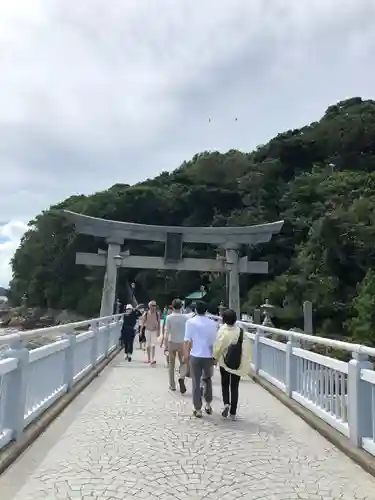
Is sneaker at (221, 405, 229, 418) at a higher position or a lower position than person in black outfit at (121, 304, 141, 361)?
lower

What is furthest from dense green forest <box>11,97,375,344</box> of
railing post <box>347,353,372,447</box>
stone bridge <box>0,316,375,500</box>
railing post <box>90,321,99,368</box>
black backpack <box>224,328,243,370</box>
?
railing post <box>347,353,372,447</box>

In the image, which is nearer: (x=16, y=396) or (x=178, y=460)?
(x=178, y=460)

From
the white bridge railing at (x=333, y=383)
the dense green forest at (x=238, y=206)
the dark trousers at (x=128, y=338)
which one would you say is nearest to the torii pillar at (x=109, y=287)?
the dark trousers at (x=128, y=338)

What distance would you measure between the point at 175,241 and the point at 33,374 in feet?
72.8

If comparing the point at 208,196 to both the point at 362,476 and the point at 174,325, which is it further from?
the point at 362,476

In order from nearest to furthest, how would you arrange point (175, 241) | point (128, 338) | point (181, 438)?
1. point (181, 438)
2. point (128, 338)
3. point (175, 241)

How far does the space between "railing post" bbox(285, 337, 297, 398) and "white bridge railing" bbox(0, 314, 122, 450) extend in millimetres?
3344

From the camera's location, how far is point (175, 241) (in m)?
28.1

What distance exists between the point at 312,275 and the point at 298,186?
1911cm

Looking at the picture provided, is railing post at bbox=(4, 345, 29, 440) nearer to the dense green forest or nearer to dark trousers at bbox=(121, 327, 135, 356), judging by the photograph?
dark trousers at bbox=(121, 327, 135, 356)

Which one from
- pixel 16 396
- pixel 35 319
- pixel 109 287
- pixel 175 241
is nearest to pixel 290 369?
pixel 16 396

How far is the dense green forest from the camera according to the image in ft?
154

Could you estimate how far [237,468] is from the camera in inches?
181

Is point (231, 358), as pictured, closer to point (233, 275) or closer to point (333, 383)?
point (333, 383)
